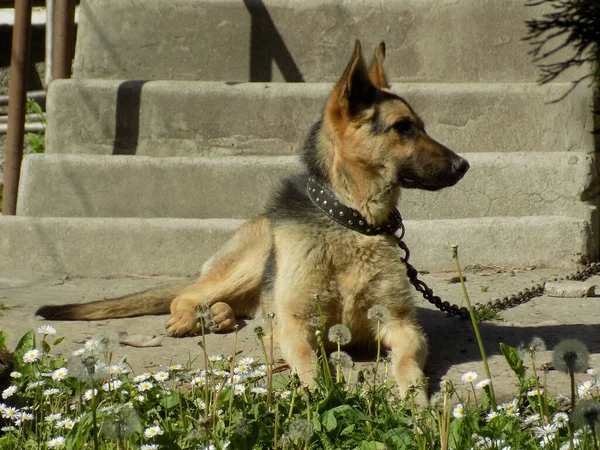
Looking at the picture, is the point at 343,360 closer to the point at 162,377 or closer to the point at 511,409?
the point at 511,409

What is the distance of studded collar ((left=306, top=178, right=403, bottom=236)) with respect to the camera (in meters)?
4.21

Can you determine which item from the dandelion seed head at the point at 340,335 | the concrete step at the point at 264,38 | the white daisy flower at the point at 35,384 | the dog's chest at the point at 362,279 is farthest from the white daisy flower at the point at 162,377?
the concrete step at the point at 264,38

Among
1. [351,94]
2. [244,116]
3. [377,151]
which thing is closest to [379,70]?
[351,94]

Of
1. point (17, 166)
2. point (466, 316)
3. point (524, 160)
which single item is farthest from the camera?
point (17, 166)

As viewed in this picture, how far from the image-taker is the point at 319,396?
321 centimetres

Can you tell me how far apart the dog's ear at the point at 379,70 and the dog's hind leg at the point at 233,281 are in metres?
1.09

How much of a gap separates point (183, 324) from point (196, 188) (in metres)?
2.41

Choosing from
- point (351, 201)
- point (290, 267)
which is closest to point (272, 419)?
point (290, 267)

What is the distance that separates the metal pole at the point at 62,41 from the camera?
7.69m

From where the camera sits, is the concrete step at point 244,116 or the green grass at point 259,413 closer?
the green grass at point 259,413

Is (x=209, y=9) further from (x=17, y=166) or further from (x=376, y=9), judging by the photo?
(x=17, y=166)

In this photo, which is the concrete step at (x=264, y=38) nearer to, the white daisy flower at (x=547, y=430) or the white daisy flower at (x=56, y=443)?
the white daisy flower at (x=547, y=430)

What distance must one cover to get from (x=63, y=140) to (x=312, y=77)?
7.93 ft

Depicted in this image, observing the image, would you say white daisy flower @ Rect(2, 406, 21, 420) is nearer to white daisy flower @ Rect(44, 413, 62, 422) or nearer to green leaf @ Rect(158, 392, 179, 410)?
white daisy flower @ Rect(44, 413, 62, 422)
